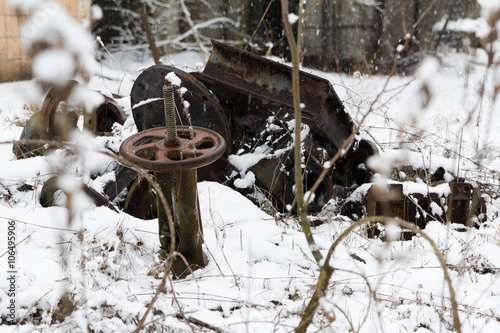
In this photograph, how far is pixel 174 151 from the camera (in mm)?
2225

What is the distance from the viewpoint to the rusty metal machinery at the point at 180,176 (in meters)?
2.18

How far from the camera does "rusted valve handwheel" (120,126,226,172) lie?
2.04 metres

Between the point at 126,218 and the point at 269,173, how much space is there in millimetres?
1187

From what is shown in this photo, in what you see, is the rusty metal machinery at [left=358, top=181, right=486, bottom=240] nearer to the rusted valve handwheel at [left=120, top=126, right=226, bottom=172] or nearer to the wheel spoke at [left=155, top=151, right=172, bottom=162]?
the rusted valve handwheel at [left=120, top=126, right=226, bottom=172]

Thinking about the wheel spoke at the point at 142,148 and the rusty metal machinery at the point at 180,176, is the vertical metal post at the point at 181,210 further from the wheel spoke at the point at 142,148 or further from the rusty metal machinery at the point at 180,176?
the wheel spoke at the point at 142,148

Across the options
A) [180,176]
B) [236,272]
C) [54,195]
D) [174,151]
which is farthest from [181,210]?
[54,195]

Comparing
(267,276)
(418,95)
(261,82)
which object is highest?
(418,95)

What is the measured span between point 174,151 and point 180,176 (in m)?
0.14

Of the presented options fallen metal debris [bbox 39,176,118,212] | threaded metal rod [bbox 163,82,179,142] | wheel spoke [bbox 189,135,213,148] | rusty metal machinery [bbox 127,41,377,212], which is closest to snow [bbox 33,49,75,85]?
threaded metal rod [bbox 163,82,179,142]

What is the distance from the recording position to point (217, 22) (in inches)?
367

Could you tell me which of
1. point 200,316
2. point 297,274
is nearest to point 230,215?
point 297,274

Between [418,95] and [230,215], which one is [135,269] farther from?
[418,95]

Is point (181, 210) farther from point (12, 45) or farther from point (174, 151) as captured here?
point (12, 45)

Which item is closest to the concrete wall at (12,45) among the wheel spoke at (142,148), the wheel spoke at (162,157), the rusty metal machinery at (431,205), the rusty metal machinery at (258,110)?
the rusty metal machinery at (258,110)
